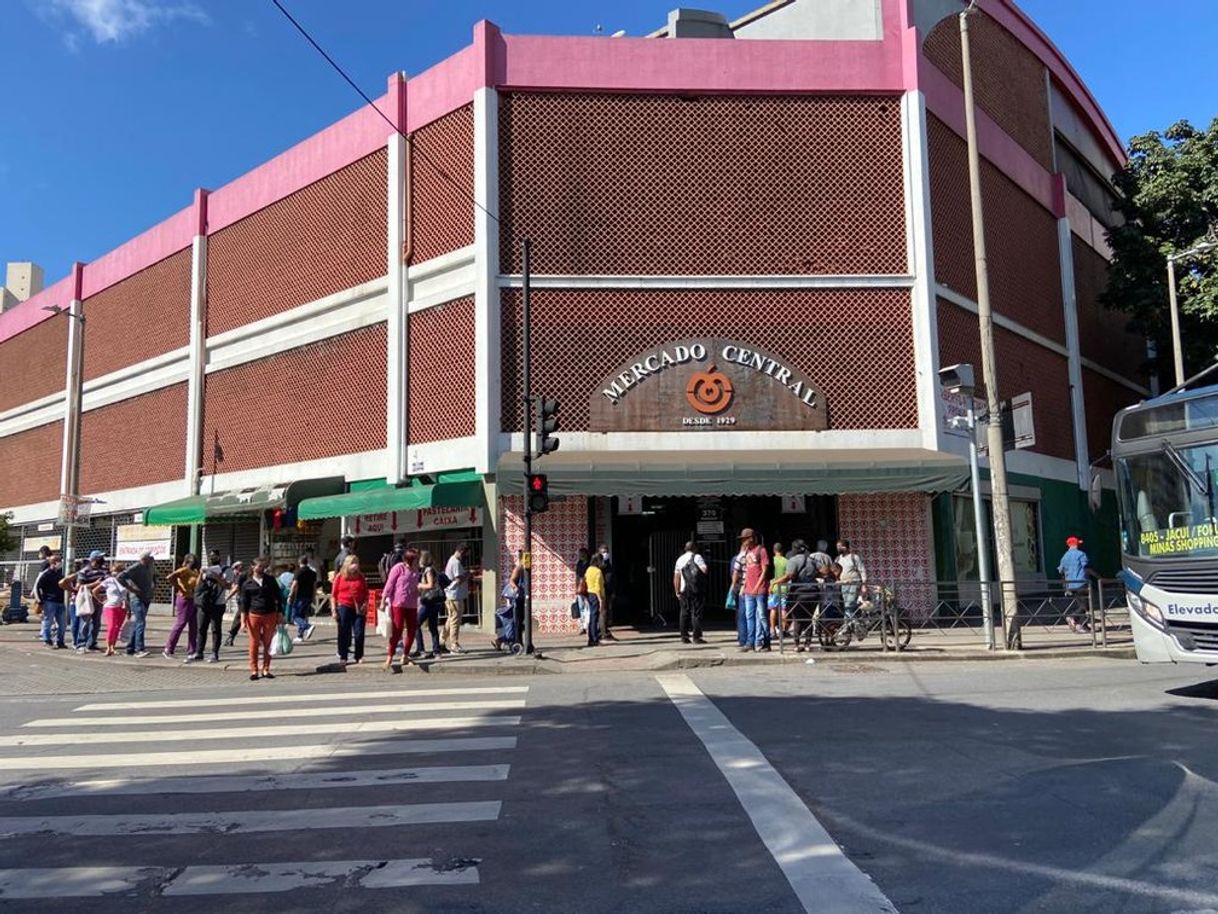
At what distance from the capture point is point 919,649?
14.3m

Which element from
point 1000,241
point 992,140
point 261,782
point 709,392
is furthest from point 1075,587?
point 992,140

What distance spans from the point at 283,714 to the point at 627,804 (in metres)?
5.27

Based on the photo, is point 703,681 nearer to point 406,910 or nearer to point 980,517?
point 980,517

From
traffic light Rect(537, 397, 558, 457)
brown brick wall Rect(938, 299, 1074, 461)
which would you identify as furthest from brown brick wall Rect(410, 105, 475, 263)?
brown brick wall Rect(938, 299, 1074, 461)

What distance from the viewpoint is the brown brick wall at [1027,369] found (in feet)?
65.7

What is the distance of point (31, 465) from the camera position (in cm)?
3328

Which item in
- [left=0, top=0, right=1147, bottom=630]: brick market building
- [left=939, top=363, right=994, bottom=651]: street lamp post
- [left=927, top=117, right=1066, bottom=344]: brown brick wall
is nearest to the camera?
[left=939, top=363, right=994, bottom=651]: street lamp post

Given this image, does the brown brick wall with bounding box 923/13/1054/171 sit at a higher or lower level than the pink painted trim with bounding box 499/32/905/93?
higher

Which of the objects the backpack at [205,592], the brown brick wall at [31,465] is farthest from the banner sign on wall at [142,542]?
the backpack at [205,592]

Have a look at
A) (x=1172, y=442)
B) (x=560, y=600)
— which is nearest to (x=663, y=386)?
(x=560, y=600)

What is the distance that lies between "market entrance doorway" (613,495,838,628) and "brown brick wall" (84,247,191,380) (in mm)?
15613

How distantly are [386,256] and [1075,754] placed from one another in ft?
59.4

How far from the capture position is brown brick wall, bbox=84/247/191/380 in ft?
89.4

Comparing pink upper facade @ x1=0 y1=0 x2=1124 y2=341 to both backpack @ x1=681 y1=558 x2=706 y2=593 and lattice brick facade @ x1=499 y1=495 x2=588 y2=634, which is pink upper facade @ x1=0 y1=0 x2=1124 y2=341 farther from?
backpack @ x1=681 y1=558 x2=706 y2=593
